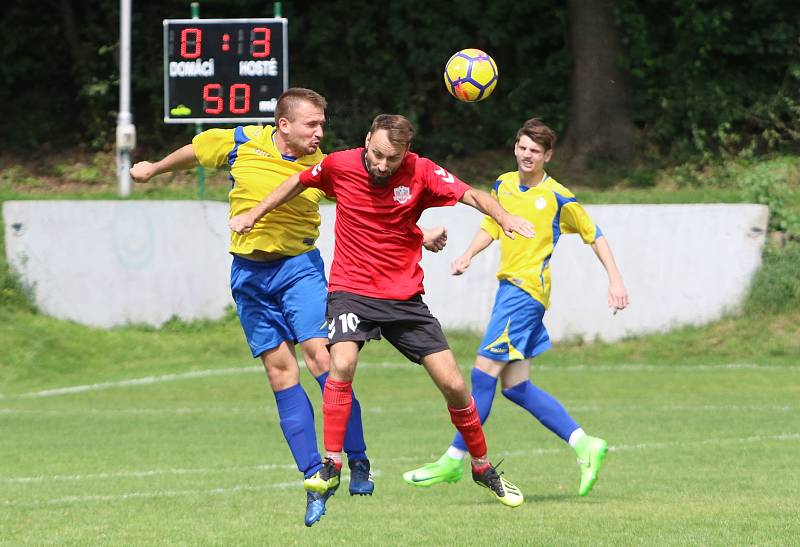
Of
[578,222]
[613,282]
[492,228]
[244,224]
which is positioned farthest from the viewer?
[492,228]

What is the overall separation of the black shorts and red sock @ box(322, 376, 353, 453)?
217 mm

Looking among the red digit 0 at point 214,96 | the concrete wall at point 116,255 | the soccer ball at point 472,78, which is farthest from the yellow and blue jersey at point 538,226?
the concrete wall at point 116,255

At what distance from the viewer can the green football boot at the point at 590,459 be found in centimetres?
888

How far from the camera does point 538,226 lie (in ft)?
30.4

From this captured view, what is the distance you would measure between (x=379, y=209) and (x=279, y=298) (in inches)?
34.8

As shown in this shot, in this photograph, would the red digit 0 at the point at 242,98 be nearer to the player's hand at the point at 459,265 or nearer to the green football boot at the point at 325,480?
the player's hand at the point at 459,265

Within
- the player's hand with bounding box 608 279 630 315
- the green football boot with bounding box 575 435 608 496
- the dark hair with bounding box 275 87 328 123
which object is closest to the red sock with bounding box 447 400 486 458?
the green football boot with bounding box 575 435 608 496

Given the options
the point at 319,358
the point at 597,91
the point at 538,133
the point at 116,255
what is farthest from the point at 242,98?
the point at 319,358

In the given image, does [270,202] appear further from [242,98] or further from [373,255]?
[242,98]

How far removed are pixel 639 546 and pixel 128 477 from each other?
469 cm

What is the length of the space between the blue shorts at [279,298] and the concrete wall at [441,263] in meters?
11.1

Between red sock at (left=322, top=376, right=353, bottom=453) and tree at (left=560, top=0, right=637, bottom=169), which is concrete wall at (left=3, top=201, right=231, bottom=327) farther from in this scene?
red sock at (left=322, top=376, right=353, bottom=453)

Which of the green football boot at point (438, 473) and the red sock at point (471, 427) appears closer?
the red sock at point (471, 427)

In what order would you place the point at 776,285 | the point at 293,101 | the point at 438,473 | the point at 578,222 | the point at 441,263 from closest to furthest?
the point at 293,101
the point at 438,473
the point at 578,222
the point at 776,285
the point at 441,263
